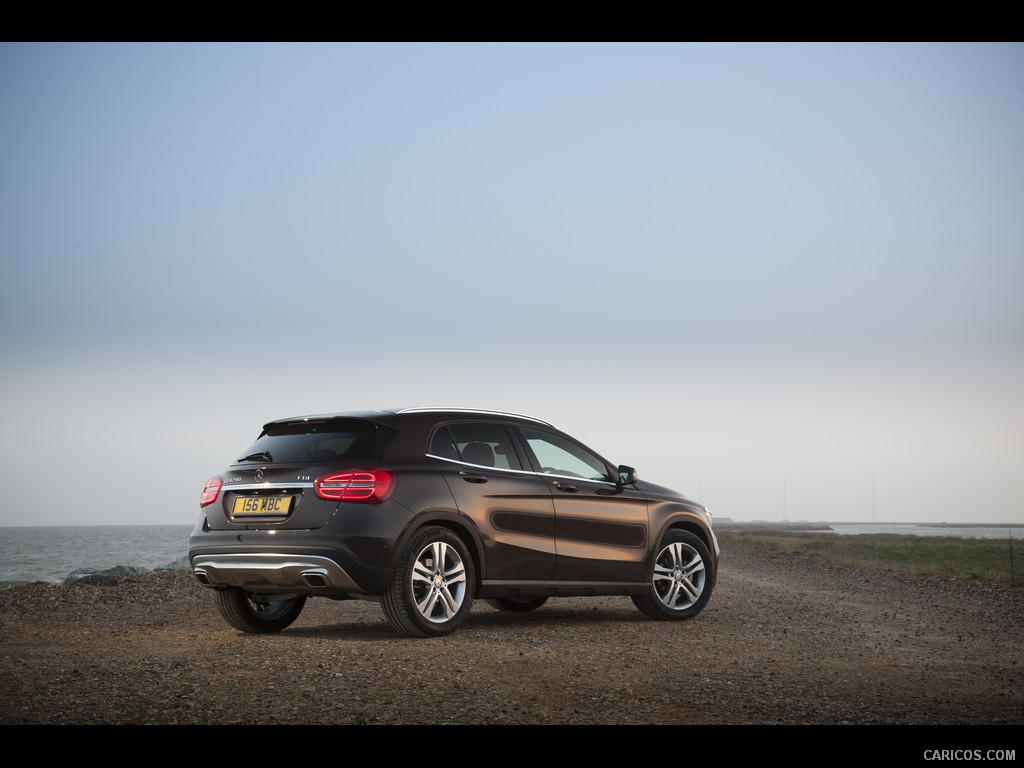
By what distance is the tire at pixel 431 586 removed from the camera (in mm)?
7973

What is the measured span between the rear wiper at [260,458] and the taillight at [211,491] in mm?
267

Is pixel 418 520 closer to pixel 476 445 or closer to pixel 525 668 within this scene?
pixel 476 445

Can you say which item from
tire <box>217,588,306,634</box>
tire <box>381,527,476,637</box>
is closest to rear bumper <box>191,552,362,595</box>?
tire <box>381,527,476,637</box>

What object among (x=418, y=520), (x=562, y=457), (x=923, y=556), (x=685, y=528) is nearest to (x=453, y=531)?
(x=418, y=520)

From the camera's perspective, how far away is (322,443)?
839 cm

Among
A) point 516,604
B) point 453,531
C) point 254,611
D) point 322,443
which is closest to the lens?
point 322,443

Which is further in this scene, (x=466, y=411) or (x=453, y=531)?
(x=466, y=411)

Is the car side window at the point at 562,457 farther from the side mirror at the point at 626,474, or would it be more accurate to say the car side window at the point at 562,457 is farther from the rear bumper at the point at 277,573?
the rear bumper at the point at 277,573

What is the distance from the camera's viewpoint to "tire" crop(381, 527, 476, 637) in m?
7.97

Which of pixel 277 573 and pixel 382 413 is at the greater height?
pixel 382 413

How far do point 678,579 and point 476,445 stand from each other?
281 centimetres

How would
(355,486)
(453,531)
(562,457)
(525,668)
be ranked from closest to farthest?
(525,668) → (355,486) → (453,531) → (562,457)
